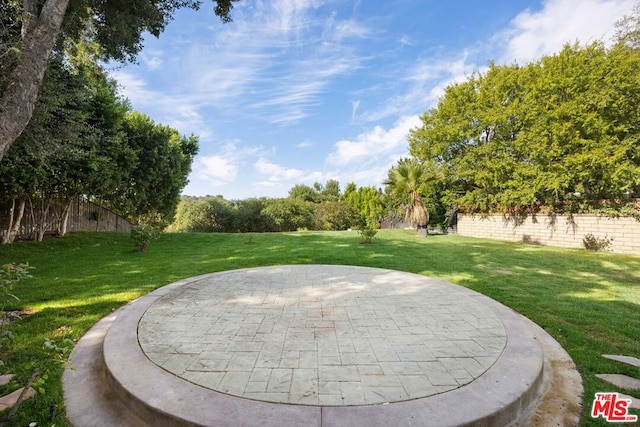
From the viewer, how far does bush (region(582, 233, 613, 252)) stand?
10.2m

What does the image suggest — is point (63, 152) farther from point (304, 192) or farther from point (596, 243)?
point (304, 192)

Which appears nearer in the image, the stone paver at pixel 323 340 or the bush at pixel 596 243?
the stone paver at pixel 323 340

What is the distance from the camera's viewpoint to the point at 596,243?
10.5 m

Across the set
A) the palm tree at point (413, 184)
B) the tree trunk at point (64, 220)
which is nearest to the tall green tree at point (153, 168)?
the tree trunk at point (64, 220)

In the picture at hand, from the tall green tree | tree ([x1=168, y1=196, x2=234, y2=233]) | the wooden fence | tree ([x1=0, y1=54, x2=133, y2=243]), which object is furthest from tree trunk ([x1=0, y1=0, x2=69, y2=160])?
tree ([x1=168, y1=196, x2=234, y2=233])

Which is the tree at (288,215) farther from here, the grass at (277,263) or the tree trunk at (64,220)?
the tree trunk at (64,220)

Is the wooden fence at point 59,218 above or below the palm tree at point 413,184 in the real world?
below

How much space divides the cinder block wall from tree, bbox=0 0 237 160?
14.3 meters

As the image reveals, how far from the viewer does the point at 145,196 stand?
13.2 m

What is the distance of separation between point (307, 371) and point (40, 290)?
5096 mm

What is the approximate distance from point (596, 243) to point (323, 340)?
1279 centimetres

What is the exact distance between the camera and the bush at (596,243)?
10.2 meters

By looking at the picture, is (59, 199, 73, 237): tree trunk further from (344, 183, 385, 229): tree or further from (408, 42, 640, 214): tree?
(344, 183, 385, 229): tree

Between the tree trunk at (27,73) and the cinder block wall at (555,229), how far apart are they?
1568 centimetres
